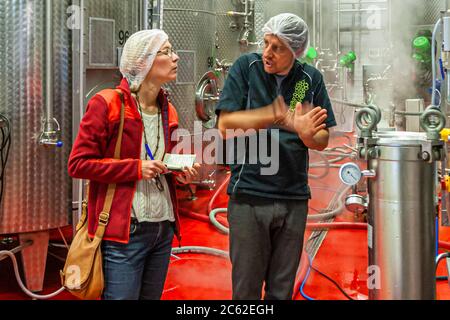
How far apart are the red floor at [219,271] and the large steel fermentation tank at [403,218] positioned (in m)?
0.85

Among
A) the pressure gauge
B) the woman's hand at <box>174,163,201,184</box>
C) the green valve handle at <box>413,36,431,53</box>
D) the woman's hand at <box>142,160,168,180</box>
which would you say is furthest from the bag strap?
the green valve handle at <box>413,36,431,53</box>

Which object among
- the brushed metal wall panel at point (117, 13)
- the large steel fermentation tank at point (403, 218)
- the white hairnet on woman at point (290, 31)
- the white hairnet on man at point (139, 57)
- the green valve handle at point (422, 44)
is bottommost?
the large steel fermentation tank at point (403, 218)

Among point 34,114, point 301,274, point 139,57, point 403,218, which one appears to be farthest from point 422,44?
point 139,57

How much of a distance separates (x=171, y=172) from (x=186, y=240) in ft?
8.18

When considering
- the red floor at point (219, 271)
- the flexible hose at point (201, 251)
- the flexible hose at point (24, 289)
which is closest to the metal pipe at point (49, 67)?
the flexible hose at point (24, 289)

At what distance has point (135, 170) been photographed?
1929 mm

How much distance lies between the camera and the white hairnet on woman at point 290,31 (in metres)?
2.19

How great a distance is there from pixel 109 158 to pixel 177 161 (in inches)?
10.4

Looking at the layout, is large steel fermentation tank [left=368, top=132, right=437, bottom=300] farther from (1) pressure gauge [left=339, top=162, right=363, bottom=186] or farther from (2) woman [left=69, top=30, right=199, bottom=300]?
(2) woman [left=69, top=30, right=199, bottom=300]

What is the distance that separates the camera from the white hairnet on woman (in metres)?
2.19

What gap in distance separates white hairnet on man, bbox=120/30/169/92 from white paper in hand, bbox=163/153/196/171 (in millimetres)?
309

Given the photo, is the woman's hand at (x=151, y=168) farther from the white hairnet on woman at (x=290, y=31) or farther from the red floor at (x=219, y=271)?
the red floor at (x=219, y=271)
